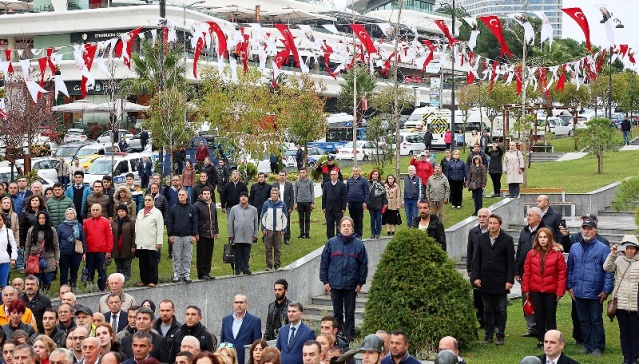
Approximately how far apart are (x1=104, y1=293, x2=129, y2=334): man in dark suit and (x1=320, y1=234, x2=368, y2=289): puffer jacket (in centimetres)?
280

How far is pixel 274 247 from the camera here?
68.0ft

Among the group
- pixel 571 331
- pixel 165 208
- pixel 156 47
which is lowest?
pixel 571 331

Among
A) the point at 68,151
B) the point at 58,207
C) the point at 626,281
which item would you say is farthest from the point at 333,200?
the point at 68,151

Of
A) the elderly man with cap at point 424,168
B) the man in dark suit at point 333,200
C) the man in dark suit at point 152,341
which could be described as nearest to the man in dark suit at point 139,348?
the man in dark suit at point 152,341

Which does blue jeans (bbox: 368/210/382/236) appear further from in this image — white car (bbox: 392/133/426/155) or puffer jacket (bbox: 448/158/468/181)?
white car (bbox: 392/133/426/155)

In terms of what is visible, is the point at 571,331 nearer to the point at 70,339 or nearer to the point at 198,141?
the point at 70,339

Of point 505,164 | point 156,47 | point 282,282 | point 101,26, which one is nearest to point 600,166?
point 505,164

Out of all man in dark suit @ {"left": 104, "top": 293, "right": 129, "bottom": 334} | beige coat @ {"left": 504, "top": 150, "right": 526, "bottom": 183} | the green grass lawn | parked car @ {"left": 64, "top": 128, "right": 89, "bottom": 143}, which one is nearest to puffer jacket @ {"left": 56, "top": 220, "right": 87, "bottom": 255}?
man in dark suit @ {"left": 104, "top": 293, "right": 129, "bottom": 334}

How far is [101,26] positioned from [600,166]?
46.6 metres

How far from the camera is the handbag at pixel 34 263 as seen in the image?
1764 cm

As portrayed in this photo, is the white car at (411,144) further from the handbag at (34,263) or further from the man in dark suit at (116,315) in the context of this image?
the man in dark suit at (116,315)

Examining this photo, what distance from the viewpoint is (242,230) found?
19859mm

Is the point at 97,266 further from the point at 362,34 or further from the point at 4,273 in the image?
the point at 362,34

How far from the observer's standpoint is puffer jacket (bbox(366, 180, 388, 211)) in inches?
890
